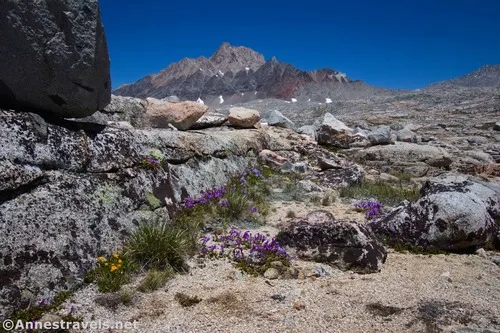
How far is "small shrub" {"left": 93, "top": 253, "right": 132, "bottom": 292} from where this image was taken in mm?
5582

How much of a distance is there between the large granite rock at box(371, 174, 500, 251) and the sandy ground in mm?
874

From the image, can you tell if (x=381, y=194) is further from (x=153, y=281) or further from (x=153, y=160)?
(x=153, y=281)

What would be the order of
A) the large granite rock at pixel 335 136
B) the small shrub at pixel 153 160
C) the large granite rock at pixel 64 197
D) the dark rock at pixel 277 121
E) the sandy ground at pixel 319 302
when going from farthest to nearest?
the dark rock at pixel 277 121 < the large granite rock at pixel 335 136 < the small shrub at pixel 153 160 < the large granite rock at pixel 64 197 < the sandy ground at pixel 319 302

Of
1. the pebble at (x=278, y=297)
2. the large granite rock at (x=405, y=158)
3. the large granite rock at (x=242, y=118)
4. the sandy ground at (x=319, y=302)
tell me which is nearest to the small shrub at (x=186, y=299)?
the sandy ground at (x=319, y=302)

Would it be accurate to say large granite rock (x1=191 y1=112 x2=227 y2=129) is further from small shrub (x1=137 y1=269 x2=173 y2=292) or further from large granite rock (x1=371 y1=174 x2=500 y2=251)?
small shrub (x1=137 y1=269 x2=173 y2=292)

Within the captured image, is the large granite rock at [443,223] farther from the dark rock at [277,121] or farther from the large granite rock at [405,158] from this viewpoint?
the dark rock at [277,121]

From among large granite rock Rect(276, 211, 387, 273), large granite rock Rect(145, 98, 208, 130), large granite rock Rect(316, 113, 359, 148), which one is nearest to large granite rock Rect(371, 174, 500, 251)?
large granite rock Rect(276, 211, 387, 273)

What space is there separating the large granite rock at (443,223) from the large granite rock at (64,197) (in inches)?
195

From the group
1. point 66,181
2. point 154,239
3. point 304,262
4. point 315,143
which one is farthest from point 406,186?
point 66,181

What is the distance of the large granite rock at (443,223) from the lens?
7711 mm

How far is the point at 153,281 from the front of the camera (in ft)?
19.0

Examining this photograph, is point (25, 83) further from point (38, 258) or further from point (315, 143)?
point (315, 143)

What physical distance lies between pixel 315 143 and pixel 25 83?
17368 mm

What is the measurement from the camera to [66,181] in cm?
616
